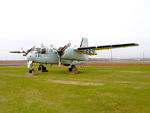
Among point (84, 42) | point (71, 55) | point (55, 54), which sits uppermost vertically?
point (84, 42)

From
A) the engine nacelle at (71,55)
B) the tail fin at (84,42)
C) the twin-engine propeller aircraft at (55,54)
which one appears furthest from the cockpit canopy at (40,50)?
the tail fin at (84,42)

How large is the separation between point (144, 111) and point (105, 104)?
1.52 meters

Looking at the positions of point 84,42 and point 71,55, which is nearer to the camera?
point 71,55

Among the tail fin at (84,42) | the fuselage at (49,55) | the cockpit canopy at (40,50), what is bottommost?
the fuselage at (49,55)

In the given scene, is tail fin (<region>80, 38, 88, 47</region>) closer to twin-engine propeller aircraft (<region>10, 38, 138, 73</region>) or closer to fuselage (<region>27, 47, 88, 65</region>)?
twin-engine propeller aircraft (<region>10, 38, 138, 73</region>)

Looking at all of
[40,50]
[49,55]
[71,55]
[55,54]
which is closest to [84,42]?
[71,55]

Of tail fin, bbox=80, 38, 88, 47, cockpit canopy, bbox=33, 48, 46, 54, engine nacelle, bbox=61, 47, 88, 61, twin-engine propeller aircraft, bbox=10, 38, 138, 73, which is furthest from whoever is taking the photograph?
tail fin, bbox=80, 38, 88, 47

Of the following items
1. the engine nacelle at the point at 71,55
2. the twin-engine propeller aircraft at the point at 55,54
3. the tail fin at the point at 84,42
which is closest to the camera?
the twin-engine propeller aircraft at the point at 55,54

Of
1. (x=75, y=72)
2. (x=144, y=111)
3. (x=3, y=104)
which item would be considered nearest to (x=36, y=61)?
(x=75, y=72)

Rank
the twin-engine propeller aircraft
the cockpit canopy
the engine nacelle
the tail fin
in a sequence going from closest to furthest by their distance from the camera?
the twin-engine propeller aircraft < the cockpit canopy < the engine nacelle < the tail fin

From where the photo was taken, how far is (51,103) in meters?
6.24


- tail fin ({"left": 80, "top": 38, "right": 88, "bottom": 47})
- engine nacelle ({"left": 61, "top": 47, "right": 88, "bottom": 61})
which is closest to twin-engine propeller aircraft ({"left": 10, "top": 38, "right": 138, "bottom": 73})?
engine nacelle ({"left": 61, "top": 47, "right": 88, "bottom": 61})

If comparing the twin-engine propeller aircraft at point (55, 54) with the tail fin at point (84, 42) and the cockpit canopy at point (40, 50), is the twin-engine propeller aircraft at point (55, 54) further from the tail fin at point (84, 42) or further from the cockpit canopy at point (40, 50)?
the tail fin at point (84, 42)

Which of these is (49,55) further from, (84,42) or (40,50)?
(84,42)
